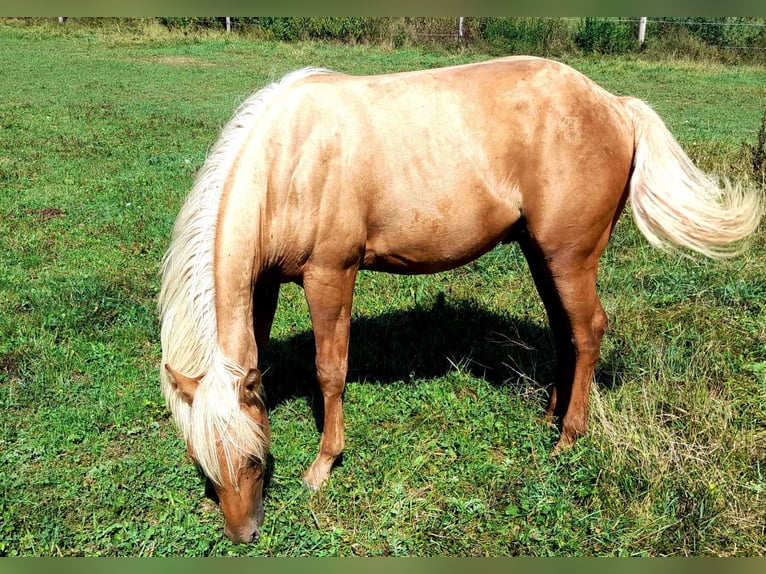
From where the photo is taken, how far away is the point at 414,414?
411cm

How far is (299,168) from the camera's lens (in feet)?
10.3

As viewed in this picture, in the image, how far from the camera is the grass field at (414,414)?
3.13 meters

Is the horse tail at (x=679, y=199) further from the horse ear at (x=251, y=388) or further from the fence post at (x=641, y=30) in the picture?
the fence post at (x=641, y=30)

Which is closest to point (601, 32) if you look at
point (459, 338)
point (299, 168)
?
point (459, 338)

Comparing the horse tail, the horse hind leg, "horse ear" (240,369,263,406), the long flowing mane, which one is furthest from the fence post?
"horse ear" (240,369,263,406)

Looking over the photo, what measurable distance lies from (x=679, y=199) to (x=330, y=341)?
2.15m

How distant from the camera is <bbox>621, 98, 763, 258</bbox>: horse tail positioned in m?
3.48

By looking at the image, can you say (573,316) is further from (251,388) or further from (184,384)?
(184,384)

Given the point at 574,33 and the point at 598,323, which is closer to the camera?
the point at 598,323

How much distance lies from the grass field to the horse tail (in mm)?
932

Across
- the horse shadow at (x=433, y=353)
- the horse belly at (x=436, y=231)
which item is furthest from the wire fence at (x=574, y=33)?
the horse belly at (x=436, y=231)

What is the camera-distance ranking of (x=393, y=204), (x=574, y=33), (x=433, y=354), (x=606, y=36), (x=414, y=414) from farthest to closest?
(x=574, y=33) → (x=606, y=36) → (x=433, y=354) → (x=414, y=414) → (x=393, y=204)

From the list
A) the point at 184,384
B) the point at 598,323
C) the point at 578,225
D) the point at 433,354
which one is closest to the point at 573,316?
the point at 598,323

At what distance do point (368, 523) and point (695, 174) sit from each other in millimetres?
2706
